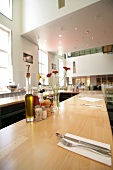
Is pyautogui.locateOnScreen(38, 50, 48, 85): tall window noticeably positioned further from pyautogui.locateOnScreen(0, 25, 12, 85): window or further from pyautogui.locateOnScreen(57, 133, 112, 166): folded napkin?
pyautogui.locateOnScreen(57, 133, 112, 166): folded napkin

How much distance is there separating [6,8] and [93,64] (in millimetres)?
8376

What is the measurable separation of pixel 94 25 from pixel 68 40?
180 cm

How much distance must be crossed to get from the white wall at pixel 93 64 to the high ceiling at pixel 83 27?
4.67 m

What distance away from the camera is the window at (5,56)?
4.70 meters

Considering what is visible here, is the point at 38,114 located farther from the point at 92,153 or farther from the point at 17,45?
the point at 17,45

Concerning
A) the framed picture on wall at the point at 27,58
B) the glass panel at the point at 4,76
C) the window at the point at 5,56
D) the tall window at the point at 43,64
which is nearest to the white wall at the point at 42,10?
the window at the point at 5,56

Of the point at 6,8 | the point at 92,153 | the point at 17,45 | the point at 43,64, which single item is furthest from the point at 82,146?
the point at 43,64

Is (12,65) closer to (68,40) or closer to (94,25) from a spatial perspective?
(68,40)

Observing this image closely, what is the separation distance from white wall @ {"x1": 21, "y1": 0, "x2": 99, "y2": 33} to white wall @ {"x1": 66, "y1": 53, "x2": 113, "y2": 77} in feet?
24.2

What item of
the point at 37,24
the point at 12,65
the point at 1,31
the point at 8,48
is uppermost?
the point at 37,24

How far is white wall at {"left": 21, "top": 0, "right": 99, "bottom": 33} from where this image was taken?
388cm

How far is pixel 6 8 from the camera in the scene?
474 centimetres

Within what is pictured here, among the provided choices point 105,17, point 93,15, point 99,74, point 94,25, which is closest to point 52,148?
point 93,15

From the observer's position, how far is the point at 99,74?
10.7 metres
